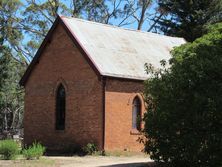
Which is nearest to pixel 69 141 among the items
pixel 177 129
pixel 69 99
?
pixel 69 99

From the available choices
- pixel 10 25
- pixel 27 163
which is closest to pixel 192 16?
pixel 10 25

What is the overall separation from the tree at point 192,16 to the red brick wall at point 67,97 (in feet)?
61.6

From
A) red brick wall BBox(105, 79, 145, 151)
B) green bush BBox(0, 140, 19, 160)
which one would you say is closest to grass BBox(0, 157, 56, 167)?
green bush BBox(0, 140, 19, 160)

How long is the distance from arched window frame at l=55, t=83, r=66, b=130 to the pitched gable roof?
10.1 feet

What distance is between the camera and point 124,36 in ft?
102

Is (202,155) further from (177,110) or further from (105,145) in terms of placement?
(105,145)

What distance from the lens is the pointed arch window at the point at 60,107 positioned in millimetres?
29047

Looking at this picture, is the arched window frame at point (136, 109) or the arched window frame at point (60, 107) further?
the arched window frame at point (60, 107)

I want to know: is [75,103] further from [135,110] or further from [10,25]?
[10,25]

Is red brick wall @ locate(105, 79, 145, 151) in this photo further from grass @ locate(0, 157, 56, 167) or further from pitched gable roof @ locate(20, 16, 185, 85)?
grass @ locate(0, 157, 56, 167)

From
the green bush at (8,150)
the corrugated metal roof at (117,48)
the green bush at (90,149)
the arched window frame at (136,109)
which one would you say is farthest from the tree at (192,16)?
the green bush at (8,150)

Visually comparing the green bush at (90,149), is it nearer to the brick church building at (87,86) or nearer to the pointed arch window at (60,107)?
the brick church building at (87,86)

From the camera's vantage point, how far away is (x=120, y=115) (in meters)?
27.3

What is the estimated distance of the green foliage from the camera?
15.6 metres
